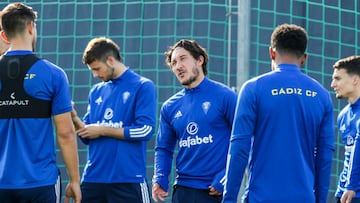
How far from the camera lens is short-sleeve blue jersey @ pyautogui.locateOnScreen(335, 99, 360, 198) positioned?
833cm

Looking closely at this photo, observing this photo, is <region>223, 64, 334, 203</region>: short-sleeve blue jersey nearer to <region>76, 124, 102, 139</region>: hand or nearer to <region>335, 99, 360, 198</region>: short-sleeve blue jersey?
<region>76, 124, 102, 139</region>: hand

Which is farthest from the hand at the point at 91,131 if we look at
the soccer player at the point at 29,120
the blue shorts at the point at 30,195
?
the blue shorts at the point at 30,195

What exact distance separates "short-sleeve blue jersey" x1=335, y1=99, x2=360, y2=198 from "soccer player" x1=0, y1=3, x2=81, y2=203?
9.39 feet

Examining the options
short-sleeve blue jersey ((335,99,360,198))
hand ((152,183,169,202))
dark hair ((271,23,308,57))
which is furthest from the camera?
short-sleeve blue jersey ((335,99,360,198))

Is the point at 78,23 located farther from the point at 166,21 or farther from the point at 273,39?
the point at 273,39

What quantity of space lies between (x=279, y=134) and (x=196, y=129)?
1657 millimetres

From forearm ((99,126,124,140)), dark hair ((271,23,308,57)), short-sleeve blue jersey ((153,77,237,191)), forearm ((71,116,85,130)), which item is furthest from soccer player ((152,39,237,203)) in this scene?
dark hair ((271,23,308,57))

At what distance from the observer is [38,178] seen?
20.5 ft

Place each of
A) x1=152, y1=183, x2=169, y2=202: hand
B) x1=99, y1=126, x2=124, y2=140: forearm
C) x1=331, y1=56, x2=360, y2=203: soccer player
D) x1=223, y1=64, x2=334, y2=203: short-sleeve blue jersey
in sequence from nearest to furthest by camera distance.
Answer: x1=223, y1=64, x2=334, y2=203: short-sleeve blue jersey < x1=99, y1=126, x2=124, y2=140: forearm < x1=152, y1=183, x2=169, y2=202: hand < x1=331, y1=56, x2=360, y2=203: soccer player

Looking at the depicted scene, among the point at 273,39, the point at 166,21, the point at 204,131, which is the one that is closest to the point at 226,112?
the point at 204,131

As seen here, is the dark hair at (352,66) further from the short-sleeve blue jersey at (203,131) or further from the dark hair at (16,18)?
the dark hair at (16,18)

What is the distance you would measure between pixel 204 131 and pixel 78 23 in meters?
5.50

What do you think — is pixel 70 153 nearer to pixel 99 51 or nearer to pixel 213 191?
pixel 213 191

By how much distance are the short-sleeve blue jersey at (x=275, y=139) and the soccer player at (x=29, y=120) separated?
1.10 metres
